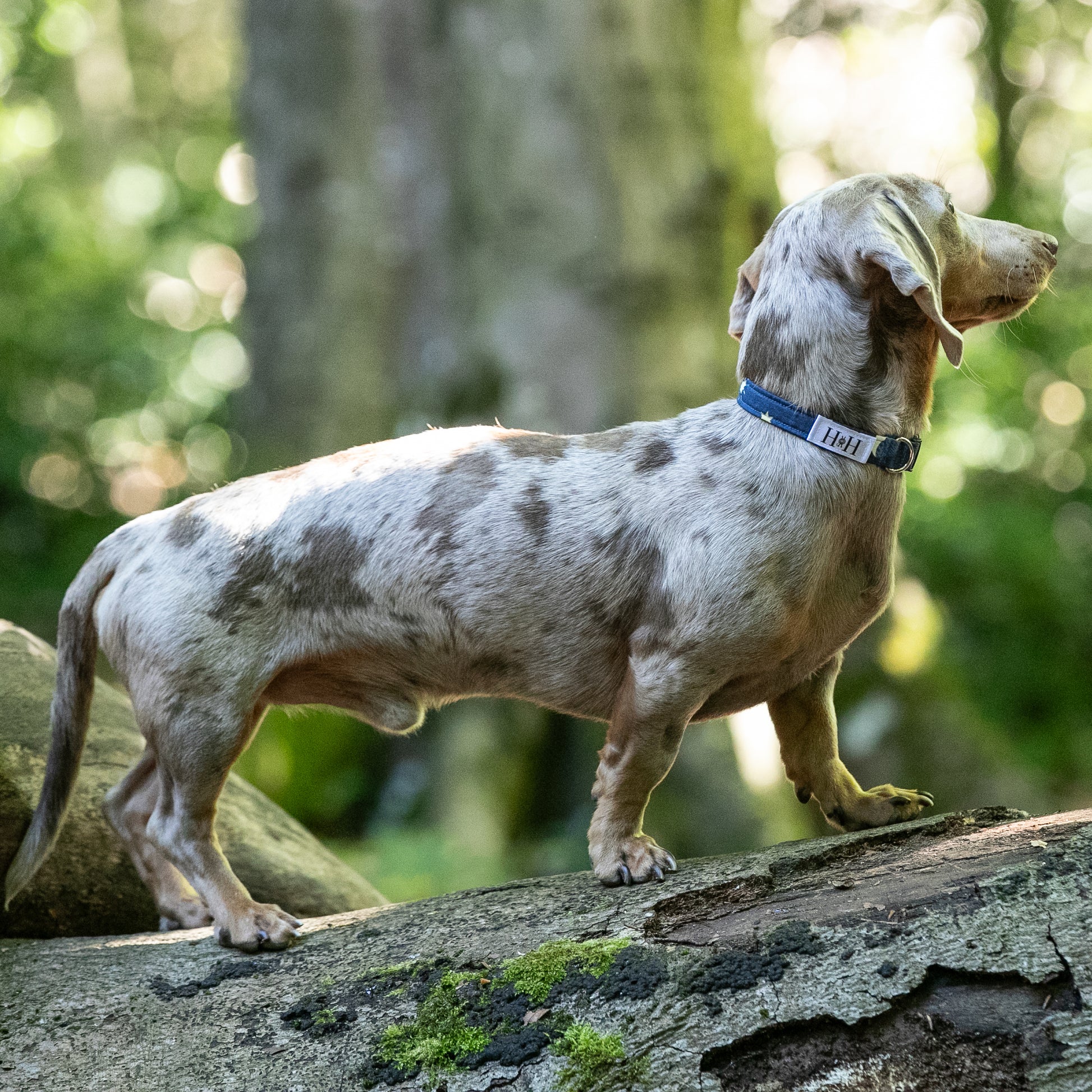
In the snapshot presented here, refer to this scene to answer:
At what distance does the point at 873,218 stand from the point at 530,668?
5.63 ft

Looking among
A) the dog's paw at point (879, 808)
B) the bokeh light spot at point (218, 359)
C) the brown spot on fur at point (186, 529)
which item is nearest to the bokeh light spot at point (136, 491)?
the bokeh light spot at point (218, 359)

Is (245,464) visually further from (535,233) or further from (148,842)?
(148,842)

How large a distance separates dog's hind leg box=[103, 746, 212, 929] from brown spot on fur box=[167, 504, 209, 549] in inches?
31.6

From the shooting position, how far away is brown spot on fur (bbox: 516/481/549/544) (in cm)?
365

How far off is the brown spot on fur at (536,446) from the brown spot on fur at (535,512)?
0.16 metres

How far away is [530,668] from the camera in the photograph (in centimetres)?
374

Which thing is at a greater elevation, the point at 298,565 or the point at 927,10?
the point at 927,10

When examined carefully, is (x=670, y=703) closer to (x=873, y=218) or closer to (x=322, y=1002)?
(x=322, y=1002)

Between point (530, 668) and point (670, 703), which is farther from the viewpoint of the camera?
point (530, 668)

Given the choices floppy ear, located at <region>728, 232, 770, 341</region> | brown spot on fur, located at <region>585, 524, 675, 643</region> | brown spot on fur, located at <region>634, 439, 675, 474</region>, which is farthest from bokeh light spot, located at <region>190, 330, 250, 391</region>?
brown spot on fur, located at <region>585, 524, 675, 643</region>

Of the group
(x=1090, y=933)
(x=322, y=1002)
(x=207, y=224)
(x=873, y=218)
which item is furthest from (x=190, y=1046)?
(x=207, y=224)

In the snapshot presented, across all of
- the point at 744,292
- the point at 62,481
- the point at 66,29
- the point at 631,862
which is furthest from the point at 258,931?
the point at 66,29

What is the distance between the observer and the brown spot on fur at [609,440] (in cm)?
382

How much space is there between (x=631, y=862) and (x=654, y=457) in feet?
4.17
